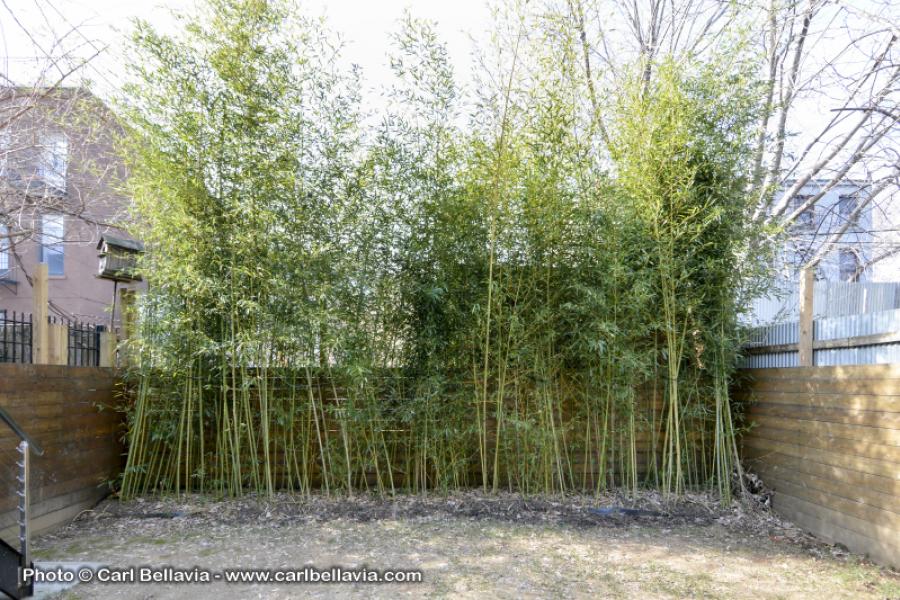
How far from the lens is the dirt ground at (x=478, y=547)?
113 inches

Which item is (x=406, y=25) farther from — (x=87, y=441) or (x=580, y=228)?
(x=87, y=441)

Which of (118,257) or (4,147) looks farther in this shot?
(4,147)

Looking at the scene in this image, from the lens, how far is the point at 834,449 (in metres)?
3.51

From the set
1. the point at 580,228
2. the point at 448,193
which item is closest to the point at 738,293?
the point at 580,228

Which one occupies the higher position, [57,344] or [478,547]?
[57,344]

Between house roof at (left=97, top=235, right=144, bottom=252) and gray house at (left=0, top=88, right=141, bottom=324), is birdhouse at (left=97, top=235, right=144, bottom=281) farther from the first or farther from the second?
gray house at (left=0, top=88, right=141, bottom=324)

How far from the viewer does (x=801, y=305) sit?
386 centimetres

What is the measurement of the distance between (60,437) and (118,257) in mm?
1227

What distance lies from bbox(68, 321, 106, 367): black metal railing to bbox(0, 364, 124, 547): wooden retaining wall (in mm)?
119

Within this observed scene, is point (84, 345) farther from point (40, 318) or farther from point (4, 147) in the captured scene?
point (4, 147)

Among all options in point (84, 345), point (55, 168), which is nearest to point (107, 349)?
point (84, 345)

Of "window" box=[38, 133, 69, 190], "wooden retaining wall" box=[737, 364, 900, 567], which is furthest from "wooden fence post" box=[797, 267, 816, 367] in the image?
"window" box=[38, 133, 69, 190]

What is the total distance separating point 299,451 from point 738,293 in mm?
3210

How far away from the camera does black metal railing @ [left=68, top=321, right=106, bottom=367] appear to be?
410 cm
